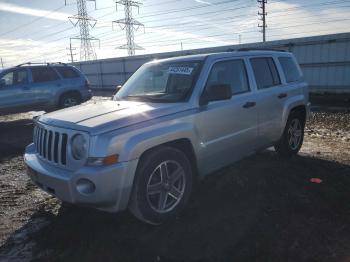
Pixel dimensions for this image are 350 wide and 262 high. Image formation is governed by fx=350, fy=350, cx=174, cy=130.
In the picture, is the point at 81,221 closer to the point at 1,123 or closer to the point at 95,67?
the point at 1,123

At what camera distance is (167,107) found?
13.2 feet

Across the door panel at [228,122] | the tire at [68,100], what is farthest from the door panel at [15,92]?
the door panel at [228,122]

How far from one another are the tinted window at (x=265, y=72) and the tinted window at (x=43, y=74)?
29.4 feet

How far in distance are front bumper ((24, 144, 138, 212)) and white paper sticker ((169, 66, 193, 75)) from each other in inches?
61.8

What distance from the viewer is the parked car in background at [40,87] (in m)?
11.6

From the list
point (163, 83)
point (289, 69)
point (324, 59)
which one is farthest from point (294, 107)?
point (324, 59)

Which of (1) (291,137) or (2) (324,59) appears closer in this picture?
(1) (291,137)

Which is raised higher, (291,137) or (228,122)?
(228,122)

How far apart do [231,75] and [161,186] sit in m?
1.94

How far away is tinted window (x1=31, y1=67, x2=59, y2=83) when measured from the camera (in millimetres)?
12094

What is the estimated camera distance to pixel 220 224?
3854 millimetres

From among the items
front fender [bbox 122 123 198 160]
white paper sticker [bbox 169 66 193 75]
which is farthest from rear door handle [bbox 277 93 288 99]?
front fender [bbox 122 123 198 160]

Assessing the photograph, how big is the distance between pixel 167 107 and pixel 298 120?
342cm

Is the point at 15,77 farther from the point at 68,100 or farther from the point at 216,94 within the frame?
the point at 216,94
